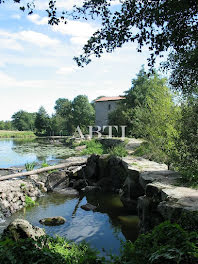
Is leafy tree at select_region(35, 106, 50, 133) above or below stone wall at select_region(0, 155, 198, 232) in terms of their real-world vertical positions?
above

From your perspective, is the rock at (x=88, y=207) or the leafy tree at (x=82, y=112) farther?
the leafy tree at (x=82, y=112)

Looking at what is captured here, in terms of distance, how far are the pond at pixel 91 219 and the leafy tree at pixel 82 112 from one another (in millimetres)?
45633

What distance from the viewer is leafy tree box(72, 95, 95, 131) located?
58.5m

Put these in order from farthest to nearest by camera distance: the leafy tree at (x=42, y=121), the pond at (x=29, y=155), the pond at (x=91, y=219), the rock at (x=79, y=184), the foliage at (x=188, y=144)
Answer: the leafy tree at (x=42, y=121), the pond at (x=29, y=155), the rock at (x=79, y=184), the foliage at (x=188, y=144), the pond at (x=91, y=219)

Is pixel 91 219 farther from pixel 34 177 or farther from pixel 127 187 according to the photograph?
pixel 34 177

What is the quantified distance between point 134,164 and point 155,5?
7054 millimetres

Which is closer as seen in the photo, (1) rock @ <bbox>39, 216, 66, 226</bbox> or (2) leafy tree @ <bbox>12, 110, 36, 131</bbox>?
(1) rock @ <bbox>39, 216, 66, 226</bbox>

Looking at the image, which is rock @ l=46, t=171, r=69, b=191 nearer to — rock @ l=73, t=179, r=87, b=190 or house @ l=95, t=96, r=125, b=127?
rock @ l=73, t=179, r=87, b=190

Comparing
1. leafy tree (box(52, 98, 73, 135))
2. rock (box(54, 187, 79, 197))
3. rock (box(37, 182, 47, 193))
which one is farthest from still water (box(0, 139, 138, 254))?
leafy tree (box(52, 98, 73, 135))

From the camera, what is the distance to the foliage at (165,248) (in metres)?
2.44

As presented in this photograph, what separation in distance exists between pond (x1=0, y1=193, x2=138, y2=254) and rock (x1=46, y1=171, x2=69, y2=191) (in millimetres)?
1085

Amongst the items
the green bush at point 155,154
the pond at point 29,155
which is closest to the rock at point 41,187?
the green bush at point 155,154

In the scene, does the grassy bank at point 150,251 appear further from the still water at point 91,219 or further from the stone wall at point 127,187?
the still water at point 91,219

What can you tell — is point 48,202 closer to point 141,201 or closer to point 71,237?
point 71,237
